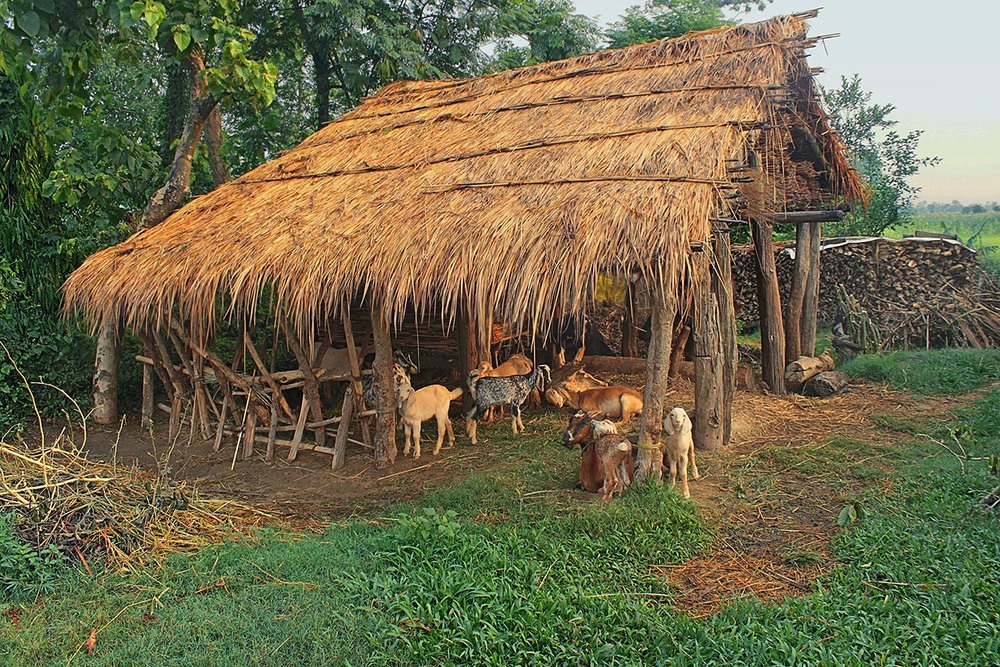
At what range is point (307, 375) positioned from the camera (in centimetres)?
726

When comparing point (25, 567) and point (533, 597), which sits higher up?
point (25, 567)

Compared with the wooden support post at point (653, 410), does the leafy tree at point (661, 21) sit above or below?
above

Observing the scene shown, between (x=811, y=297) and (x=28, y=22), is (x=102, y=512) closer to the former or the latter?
(x=28, y=22)

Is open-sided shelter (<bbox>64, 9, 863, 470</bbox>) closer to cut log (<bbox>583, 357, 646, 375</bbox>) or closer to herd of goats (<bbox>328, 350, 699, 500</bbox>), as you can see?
herd of goats (<bbox>328, 350, 699, 500</bbox>)

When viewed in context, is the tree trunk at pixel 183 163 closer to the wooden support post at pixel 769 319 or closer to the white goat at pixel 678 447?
the white goat at pixel 678 447

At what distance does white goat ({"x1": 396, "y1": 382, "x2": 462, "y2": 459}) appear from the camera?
23.5ft

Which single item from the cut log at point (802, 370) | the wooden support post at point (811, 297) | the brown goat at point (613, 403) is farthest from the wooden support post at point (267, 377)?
the wooden support post at point (811, 297)

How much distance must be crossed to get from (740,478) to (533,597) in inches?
111

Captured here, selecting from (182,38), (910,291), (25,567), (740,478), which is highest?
(182,38)

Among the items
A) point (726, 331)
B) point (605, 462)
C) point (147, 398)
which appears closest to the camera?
point (605, 462)

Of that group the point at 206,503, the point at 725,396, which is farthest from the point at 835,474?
the point at 206,503

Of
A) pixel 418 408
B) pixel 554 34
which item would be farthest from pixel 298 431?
pixel 554 34

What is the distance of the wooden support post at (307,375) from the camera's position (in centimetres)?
712

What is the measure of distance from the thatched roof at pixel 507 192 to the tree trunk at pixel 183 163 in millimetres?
482
